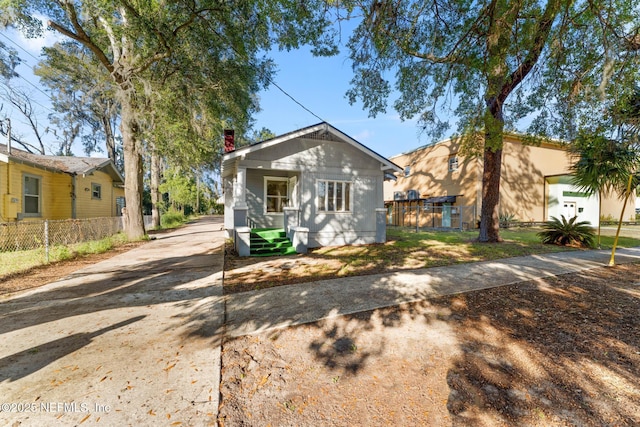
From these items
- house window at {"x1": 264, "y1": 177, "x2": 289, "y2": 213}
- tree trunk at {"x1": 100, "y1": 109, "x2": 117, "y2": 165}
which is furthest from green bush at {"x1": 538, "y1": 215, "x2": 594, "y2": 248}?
tree trunk at {"x1": 100, "y1": 109, "x2": 117, "y2": 165}

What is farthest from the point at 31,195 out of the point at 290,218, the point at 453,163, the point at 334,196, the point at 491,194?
the point at 453,163

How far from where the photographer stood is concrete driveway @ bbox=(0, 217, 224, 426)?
7.13 feet

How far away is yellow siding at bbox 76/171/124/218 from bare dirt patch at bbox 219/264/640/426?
1705 centimetres

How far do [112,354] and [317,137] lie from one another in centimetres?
913

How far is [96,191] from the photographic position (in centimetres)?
1656

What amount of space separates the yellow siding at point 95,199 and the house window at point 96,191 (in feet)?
0.42

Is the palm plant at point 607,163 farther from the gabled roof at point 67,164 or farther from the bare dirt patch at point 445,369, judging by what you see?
the gabled roof at point 67,164

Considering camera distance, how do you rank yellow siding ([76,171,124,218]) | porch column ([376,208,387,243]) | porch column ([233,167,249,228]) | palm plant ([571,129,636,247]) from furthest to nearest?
yellow siding ([76,171,124,218]), porch column ([376,208,387,243]), porch column ([233,167,249,228]), palm plant ([571,129,636,247])

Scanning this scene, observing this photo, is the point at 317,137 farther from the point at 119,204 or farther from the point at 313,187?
the point at 119,204

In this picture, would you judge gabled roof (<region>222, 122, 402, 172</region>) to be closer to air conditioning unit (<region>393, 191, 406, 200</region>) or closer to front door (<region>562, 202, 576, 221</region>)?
air conditioning unit (<region>393, 191, 406, 200</region>)

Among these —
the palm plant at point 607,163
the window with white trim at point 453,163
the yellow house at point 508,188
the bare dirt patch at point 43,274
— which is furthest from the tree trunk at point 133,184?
the window with white trim at point 453,163

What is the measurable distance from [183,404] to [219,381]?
0.35 metres

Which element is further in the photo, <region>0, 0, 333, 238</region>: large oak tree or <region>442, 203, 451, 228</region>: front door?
<region>442, 203, 451, 228</region>: front door

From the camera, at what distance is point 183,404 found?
224 centimetres
